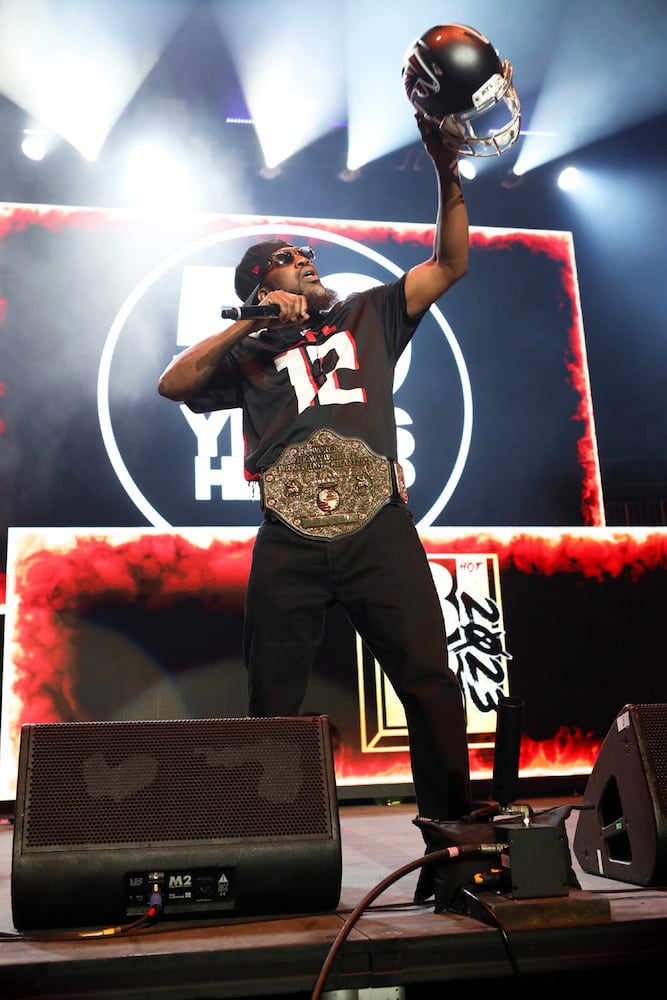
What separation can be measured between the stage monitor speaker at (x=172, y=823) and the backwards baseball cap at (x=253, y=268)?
4.11 feet

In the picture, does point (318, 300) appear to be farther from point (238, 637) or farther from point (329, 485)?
point (238, 637)

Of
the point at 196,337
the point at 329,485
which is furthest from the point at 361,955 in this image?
the point at 196,337

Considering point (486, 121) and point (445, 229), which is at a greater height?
point (486, 121)

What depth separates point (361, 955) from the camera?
1.31 meters

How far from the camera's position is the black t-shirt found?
87.3 inches

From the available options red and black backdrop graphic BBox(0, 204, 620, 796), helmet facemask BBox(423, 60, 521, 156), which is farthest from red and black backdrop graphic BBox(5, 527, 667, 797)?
helmet facemask BBox(423, 60, 521, 156)

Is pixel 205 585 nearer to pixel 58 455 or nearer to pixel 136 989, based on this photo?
pixel 58 455

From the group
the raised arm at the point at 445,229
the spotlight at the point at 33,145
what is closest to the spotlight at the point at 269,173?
the spotlight at the point at 33,145

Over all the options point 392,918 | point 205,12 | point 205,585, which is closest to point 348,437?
point 392,918

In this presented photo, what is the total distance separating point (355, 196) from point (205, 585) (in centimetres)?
208

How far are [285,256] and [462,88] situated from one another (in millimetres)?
619

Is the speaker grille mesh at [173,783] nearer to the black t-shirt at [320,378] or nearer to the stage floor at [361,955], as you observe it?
the stage floor at [361,955]

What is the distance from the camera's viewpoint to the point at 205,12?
4414mm

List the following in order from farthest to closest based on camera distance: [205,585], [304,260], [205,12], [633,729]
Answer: [205,12], [205,585], [304,260], [633,729]
